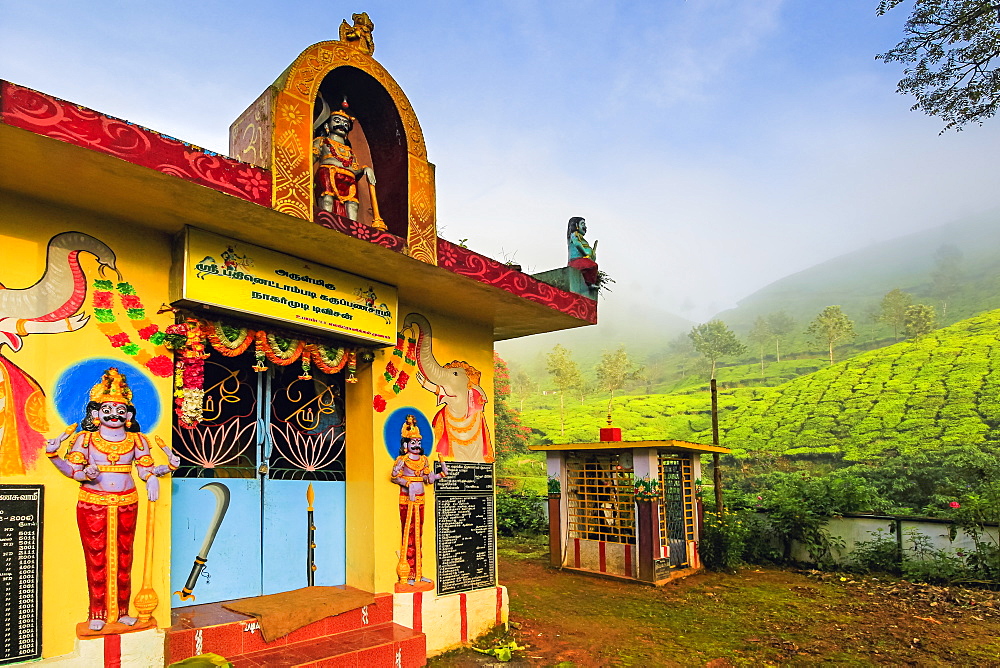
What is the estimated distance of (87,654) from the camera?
3.93m

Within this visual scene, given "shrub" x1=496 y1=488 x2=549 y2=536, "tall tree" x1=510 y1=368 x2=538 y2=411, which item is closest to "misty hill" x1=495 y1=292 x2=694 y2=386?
"tall tree" x1=510 y1=368 x2=538 y2=411

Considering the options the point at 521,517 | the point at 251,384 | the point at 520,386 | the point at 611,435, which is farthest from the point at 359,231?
the point at 520,386

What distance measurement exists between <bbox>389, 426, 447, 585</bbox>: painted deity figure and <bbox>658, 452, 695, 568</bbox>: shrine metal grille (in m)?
5.66

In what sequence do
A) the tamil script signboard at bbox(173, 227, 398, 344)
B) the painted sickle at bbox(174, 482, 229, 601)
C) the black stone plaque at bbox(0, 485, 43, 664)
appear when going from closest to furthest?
the black stone plaque at bbox(0, 485, 43, 664), the tamil script signboard at bbox(173, 227, 398, 344), the painted sickle at bbox(174, 482, 229, 601)

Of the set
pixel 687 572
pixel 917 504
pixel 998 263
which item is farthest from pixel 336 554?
pixel 998 263

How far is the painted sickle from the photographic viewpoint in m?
4.92

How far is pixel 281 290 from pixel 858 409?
3227 cm

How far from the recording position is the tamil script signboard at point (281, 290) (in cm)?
450

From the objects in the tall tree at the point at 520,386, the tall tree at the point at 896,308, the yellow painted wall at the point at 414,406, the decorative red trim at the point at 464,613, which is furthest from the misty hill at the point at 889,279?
the decorative red trim at the point at 464,613

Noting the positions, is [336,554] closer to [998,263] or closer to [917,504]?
[917,504]

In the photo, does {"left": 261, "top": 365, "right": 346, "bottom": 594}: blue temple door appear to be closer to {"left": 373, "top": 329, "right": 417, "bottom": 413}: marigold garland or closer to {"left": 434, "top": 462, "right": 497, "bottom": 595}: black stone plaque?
{"left": 373, "top": 329, "right": 417, "bottom": 413}: marigold garland

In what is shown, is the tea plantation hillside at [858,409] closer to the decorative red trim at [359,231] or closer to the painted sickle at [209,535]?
the decorative red trim at [359,231]

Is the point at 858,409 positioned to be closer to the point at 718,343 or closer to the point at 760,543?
the point at 718,343

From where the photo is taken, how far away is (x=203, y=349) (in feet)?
15.5
